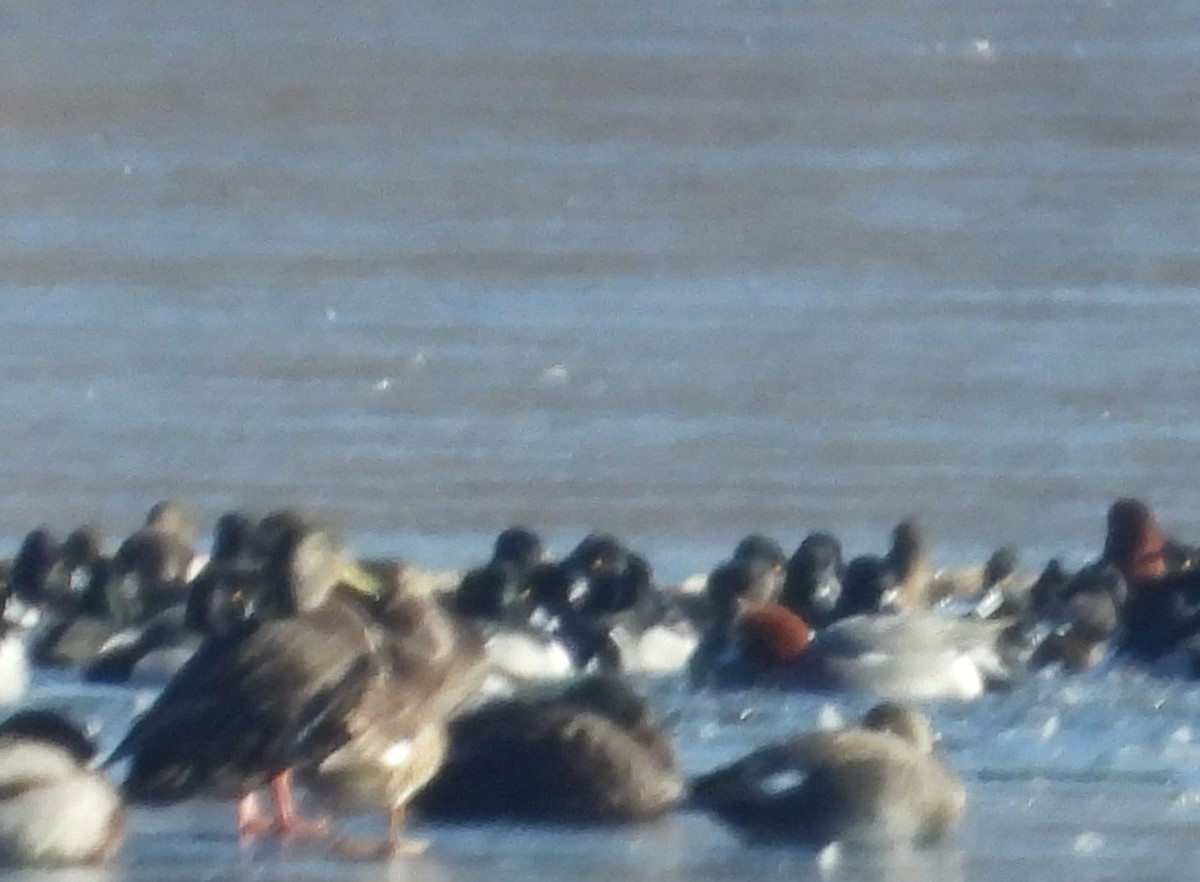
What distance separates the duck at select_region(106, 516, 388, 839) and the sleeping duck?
32.4 inches

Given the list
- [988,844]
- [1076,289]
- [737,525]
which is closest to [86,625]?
[737,525]

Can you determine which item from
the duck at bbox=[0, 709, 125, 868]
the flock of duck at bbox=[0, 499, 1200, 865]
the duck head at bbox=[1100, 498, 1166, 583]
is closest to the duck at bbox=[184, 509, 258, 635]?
the flock of duck at bbox=[0, 499, 1200, 865]

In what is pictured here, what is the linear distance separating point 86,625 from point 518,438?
279 cm

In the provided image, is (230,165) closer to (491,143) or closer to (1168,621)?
(491,143)

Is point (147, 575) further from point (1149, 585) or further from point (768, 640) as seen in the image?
point (1149, 585)

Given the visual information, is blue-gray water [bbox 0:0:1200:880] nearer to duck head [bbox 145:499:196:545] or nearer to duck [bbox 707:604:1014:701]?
duck [bbox 707:604:1014:701]

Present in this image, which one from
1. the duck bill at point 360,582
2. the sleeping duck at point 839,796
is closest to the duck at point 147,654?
the duck bill at point 360,582

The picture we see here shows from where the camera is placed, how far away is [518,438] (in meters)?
13.2

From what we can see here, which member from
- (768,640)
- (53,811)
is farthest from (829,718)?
(53,811)

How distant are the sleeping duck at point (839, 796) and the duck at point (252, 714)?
0.82m

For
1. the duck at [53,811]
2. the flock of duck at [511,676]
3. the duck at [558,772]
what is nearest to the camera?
the duck at [53,811]

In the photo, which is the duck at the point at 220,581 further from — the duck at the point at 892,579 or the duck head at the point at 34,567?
the duck at the point at 892,579

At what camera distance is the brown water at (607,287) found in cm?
1268

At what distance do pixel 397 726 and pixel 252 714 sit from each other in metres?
0.33
